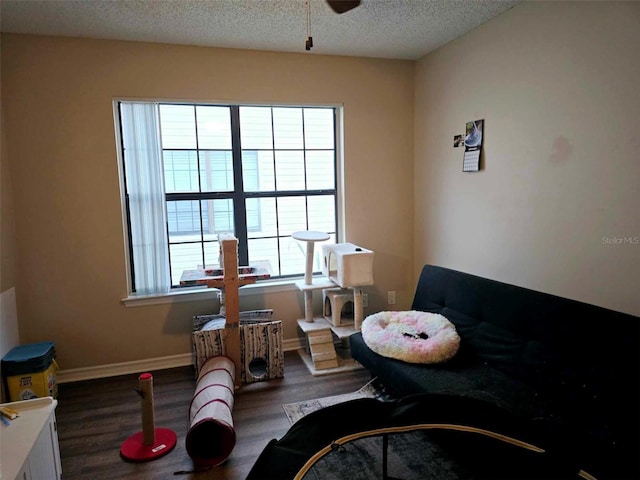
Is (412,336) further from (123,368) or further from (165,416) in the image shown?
(123,368)

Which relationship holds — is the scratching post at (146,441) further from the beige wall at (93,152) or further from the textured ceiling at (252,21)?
the textured ceiling at (252,21)

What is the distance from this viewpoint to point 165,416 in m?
2.63

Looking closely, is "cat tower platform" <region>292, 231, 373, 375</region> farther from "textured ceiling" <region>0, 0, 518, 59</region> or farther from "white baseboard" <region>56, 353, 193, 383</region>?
"textured ceiling" <region>0, 0, 518, 59</region>

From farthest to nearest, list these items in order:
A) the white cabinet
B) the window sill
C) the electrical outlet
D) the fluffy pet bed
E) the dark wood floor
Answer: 1. the electrical outlet
2. the window sill
3. the fluffy pet bed
4. the dark wood floor
5. the white cabinet

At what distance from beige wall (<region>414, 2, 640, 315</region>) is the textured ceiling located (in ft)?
1.07

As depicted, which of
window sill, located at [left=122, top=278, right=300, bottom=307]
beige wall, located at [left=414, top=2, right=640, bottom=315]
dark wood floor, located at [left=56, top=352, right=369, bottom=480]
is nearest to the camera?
beige wall, located at [left=414, top=2, right=640, bottom=315]

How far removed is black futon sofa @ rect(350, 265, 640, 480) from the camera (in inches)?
66.2

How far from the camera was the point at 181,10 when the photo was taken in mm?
2557

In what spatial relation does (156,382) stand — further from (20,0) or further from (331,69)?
(331,69)

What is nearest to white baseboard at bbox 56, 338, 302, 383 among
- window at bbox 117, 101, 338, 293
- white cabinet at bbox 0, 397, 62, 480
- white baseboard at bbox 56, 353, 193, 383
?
white baseboard at bbox 56, 353, 193, 383

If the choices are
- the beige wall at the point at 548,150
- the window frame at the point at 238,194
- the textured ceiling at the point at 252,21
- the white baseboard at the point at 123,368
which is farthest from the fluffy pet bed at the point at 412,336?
the textured ceiling at the point at 252,21

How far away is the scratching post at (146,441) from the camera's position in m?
2.23

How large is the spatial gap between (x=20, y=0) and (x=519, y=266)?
11.2 ft

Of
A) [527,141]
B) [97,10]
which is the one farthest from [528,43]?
[97,10]
